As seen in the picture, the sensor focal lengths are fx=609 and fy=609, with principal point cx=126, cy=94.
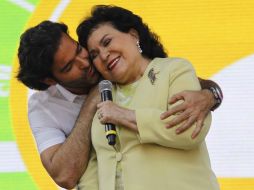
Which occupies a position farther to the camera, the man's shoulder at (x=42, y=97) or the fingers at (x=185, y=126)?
the man's shoulder at (x=42, y=97)

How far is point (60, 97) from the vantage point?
178 cm

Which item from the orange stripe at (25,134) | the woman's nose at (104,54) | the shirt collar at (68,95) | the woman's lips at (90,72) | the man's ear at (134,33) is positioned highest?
the man's ear at (134,33)

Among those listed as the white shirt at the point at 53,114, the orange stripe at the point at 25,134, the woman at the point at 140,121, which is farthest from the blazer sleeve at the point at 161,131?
the orange stripe at the point at 25,134

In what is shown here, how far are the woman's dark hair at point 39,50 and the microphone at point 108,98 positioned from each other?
0.19m

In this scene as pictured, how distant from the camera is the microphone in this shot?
1448 mm

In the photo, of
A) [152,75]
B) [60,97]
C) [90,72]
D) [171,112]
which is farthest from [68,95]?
[171,112]

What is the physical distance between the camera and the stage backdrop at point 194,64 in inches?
96.7

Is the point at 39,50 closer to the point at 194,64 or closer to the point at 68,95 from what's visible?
the point at 68,95

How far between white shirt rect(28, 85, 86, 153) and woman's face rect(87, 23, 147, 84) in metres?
0.17

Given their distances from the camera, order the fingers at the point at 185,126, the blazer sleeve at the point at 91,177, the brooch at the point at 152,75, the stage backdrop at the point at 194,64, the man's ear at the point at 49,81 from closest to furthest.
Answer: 1. the fingers at the point at 185,126
2. the brooch at the point at 152,75
3. the blazer sleeve at the point at 91,177
4. the man's ear at the point at 49,81
5. the stage backdrop at the point at 194,64

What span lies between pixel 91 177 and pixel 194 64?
3.28 ft

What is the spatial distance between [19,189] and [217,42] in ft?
3.33

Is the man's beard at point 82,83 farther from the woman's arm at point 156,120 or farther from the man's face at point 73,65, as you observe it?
the woman's arm at point 156,120

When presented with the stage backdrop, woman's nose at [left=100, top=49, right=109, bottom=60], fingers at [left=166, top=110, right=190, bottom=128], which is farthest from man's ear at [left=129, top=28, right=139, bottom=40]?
the stage backdrop
